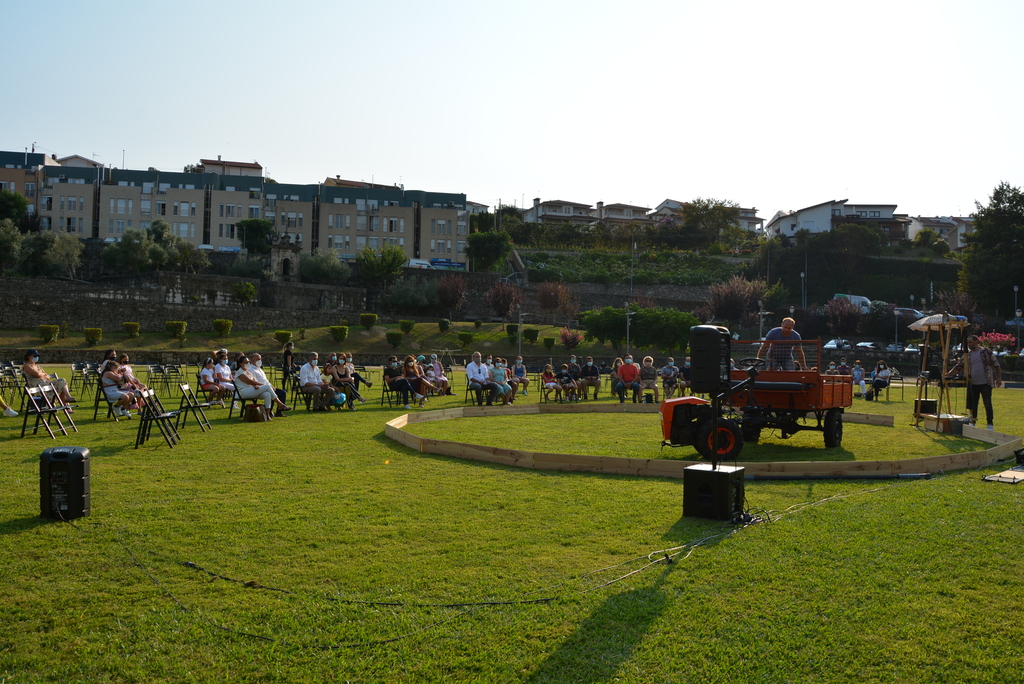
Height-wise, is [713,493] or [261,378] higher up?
[261,378]

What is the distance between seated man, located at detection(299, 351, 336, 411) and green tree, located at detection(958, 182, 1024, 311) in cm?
5823

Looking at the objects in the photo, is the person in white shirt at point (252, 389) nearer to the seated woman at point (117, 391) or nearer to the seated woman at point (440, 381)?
the seated woman at point (117, 391)

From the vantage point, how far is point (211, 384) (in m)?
16.1

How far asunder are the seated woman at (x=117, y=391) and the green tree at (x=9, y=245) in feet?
156

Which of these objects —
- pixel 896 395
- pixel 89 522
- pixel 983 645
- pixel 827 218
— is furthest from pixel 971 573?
pixel 827 218

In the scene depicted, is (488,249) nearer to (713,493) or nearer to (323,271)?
(323,271)

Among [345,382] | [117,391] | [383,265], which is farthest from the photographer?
[383,265]

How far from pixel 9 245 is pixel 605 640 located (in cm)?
6032

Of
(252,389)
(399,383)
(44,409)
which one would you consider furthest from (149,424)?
(399,383)

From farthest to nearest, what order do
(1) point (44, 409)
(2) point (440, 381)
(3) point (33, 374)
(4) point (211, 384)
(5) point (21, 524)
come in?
(2) point (440, 381) < (4) point (211, 384) < (3) point (33, 374) < (1) point (44, 409) < (5) point (21, 524)

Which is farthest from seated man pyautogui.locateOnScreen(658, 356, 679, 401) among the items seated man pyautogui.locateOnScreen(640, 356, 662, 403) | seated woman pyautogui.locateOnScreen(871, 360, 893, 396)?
seated woman pyautogui.locateOnScreen(871, 360, 893, 396)

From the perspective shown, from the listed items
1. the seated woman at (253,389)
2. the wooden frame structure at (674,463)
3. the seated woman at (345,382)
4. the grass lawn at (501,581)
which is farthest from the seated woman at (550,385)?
the grass lawn at (501,581)

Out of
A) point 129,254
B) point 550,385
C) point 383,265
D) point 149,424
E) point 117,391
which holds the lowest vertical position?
point 149,424

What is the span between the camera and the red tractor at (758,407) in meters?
9.61
